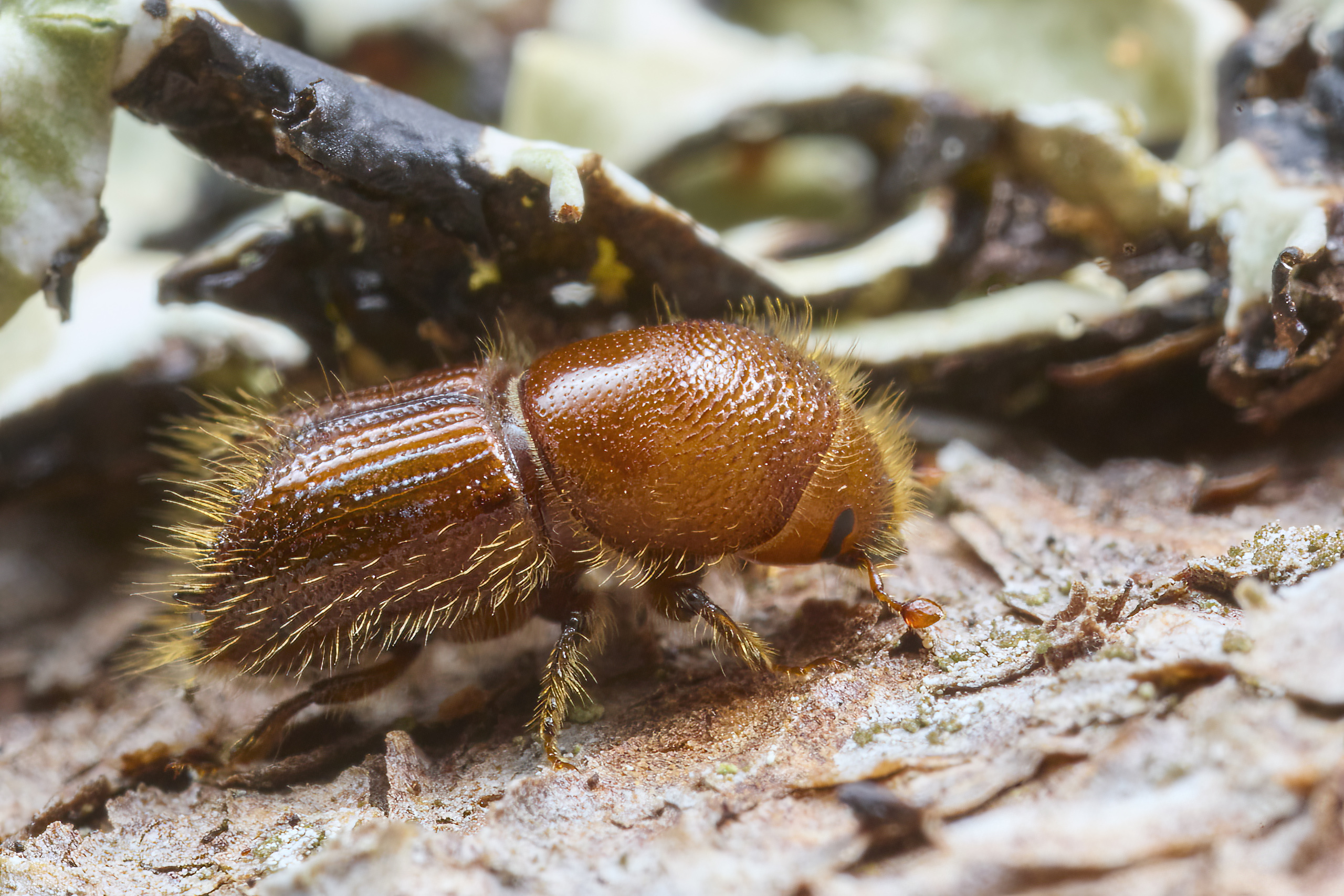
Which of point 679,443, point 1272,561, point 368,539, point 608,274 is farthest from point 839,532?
point 368,539

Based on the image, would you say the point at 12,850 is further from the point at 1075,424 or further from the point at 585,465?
the point at 1075,424

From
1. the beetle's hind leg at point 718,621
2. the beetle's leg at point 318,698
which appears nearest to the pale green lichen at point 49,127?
the beetle's leg at point 318,698

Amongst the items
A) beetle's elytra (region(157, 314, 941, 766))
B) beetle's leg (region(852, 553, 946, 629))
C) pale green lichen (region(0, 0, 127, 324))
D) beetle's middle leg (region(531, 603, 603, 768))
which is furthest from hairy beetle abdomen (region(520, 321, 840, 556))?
pale green lichen (region(0, 0, 127, 324))

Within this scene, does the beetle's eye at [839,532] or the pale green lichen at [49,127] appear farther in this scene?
the beetle's eye at [839,532]

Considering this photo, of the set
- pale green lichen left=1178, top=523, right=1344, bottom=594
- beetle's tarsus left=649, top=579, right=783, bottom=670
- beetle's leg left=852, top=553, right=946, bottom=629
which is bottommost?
beetle's tarsus left=649, top=579, right=783, bottom=670

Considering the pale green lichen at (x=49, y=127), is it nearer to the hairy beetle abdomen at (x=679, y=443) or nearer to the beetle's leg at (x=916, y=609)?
the hairy beetle abdomen at (x=679, y=443)

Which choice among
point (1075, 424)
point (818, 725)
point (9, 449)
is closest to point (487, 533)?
point (818, 725)

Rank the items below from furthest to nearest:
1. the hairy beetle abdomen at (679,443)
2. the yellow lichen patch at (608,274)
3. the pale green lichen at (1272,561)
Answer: the yellow lichen patch at (608,274), the hairy beetle abdomen at (679,443), the pale green lichen at (1272,561)

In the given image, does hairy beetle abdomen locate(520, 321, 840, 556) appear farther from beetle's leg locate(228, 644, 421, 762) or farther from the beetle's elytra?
beetle's leg locate(228, 644, 421, 762)
